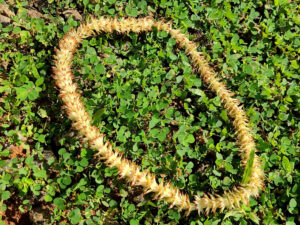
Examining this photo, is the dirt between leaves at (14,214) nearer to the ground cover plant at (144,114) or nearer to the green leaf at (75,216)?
the ground cover plant at (144,114)

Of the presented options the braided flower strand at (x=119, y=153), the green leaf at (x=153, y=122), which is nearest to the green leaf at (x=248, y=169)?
the braided flower strand at (x=119, y=153)

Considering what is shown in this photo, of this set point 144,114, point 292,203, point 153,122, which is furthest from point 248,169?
point 144,114

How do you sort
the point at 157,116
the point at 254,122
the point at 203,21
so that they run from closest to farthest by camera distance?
the point at 157,116 < the point at 254,122 < the point at 203,21

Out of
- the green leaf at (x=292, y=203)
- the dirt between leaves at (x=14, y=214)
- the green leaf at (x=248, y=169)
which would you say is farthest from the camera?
the green leaf at (x=292, y=203)

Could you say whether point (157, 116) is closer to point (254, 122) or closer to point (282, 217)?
point (254, 122)

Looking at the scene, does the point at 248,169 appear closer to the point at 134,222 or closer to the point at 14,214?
the point at 134,222

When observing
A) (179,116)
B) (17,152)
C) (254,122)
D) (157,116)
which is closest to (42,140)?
(17,152)
